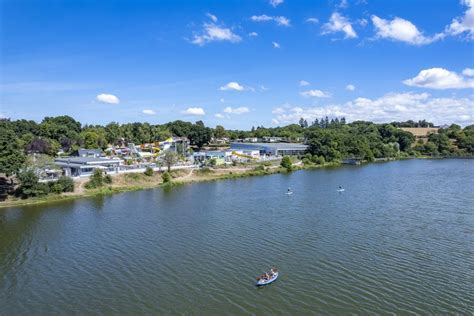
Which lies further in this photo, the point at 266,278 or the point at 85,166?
the point at 85,166

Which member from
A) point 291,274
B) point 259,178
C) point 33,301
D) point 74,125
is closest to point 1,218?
point 33,301

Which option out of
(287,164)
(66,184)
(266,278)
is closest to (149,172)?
(66,184)

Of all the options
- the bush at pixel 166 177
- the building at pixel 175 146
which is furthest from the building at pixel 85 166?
the building at pixel 175 146

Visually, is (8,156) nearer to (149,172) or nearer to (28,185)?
(28,185)

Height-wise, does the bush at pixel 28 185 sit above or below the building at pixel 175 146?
below

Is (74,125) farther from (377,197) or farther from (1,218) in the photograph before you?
(377,197)

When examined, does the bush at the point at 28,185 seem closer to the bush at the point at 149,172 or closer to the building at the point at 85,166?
the building at the point at 85,166
